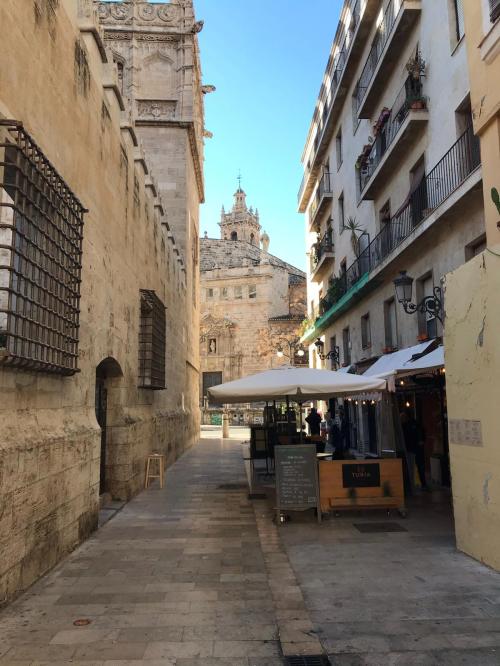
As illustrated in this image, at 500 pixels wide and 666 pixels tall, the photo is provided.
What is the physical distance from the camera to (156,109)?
22.2 meters

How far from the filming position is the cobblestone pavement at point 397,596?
3.75 metres

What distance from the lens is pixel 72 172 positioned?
6746 millimetres

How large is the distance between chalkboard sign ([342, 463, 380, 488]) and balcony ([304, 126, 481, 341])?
5714mm

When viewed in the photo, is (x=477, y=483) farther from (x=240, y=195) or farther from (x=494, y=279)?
(x=240, y=195)

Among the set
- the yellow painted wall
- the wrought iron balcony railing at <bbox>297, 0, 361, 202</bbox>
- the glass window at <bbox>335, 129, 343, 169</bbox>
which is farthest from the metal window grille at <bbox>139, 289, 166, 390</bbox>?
the glass window at <bbox>335, 129, 343, 169</bbox>

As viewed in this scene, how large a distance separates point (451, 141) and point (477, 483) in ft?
28.5

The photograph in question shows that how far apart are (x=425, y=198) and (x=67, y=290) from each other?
32.6 ft

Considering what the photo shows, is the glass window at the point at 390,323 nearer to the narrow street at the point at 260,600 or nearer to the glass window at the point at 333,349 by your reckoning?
the glass window at the point at 333,349

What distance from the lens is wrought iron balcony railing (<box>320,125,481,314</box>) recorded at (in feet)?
36.5

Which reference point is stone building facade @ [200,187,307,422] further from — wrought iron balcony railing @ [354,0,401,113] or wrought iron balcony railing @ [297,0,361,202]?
wrought iron balcony railing @ [354,0,401,113]

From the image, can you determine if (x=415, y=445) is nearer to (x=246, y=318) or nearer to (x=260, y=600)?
(x=260, y=600)

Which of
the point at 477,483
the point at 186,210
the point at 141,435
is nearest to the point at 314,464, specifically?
the point at 477,483

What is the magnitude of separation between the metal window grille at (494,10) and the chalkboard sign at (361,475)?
6.63 meters

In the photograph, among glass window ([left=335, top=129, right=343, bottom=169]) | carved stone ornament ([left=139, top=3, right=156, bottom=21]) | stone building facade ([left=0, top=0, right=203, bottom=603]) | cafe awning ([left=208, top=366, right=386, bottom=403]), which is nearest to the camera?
stone building facade ([left=0, top=0, right=203, bottom=603])
